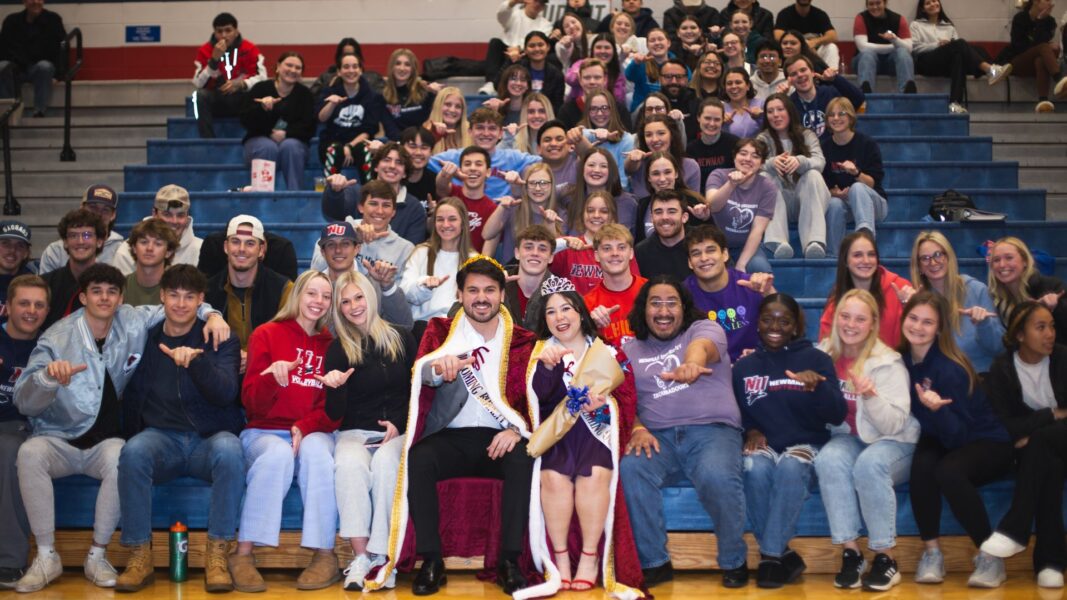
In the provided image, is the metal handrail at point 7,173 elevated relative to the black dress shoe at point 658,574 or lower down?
elevated

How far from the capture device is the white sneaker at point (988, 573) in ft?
15.0

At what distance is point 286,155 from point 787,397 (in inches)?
167

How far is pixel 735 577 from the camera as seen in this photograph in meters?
4.63

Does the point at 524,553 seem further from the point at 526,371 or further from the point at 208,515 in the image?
the point at 208,515

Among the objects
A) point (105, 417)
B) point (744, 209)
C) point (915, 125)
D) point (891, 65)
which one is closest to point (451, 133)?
point (744, 209)

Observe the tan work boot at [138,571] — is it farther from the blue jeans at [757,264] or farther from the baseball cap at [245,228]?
the blue jeans at [757,264]

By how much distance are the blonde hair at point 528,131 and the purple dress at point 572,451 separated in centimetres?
285

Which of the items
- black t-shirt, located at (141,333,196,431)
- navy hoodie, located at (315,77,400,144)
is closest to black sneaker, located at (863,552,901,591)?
Answer: black t-shirt, located at (141,333,196,431)

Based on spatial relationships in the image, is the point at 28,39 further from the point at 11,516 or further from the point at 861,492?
the point at 861,492

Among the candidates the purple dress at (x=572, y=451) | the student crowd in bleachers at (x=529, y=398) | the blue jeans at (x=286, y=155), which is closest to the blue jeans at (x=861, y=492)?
the student crowd in bleachers at (x=529, y=398)

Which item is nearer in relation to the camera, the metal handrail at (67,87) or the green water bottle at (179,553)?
the green water bottle at (179,553)

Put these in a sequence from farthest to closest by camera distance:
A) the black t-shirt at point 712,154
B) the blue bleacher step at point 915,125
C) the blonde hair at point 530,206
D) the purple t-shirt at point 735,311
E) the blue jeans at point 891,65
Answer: the blue jeans at point 891,65 < the blue bleacher step at point 915,125 < the black t-shirt at point 712,154 < the blonde hair at point 530,206 < the purple t-shirt at point 735,311

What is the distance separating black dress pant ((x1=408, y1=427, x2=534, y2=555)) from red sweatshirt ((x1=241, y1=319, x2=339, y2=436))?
0.50m

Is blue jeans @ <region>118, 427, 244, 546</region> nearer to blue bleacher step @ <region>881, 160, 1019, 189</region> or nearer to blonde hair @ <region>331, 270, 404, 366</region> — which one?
blonde hair @ <region>331, 270, 404, 366</region>
